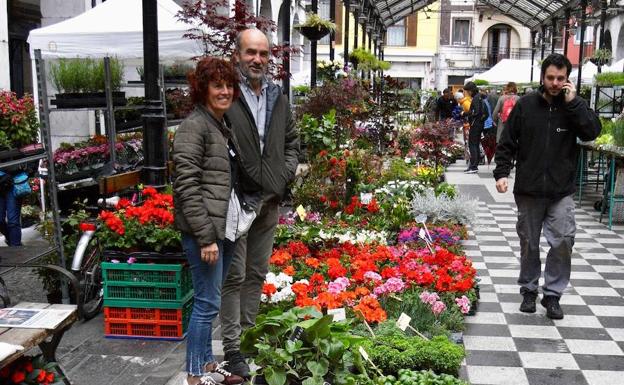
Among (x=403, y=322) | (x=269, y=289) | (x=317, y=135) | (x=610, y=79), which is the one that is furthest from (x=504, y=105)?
(x=403, y=322)

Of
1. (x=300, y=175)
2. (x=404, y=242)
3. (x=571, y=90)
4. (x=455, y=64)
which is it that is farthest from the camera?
(x=455, y=64)

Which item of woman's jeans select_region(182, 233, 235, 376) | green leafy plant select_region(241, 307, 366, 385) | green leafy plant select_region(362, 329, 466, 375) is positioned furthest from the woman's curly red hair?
green leafy plant select_region(362, 329, 466, 375)

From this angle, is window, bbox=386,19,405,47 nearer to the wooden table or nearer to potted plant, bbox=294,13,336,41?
potted plant, bbox=294,13,336,41

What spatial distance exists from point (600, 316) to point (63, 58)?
751 centimetres

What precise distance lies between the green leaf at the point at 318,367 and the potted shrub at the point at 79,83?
6.88m

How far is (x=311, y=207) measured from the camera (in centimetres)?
Result: 841

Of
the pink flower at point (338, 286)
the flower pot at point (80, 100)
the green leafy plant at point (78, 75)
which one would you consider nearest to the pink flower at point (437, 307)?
the pink flower at point (338, 286)

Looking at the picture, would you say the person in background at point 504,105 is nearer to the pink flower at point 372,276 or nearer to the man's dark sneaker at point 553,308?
the man's dark sneaker at point 553,308

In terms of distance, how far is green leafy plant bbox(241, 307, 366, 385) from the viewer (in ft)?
10.2

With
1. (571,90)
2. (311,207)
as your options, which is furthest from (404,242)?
(571,90)

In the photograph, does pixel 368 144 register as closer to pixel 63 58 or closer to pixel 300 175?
pixel 300 175

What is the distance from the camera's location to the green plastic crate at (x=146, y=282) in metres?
4.63

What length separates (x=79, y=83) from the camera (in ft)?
30.7

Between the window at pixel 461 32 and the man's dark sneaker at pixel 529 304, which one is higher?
the window at pixel 461 32
